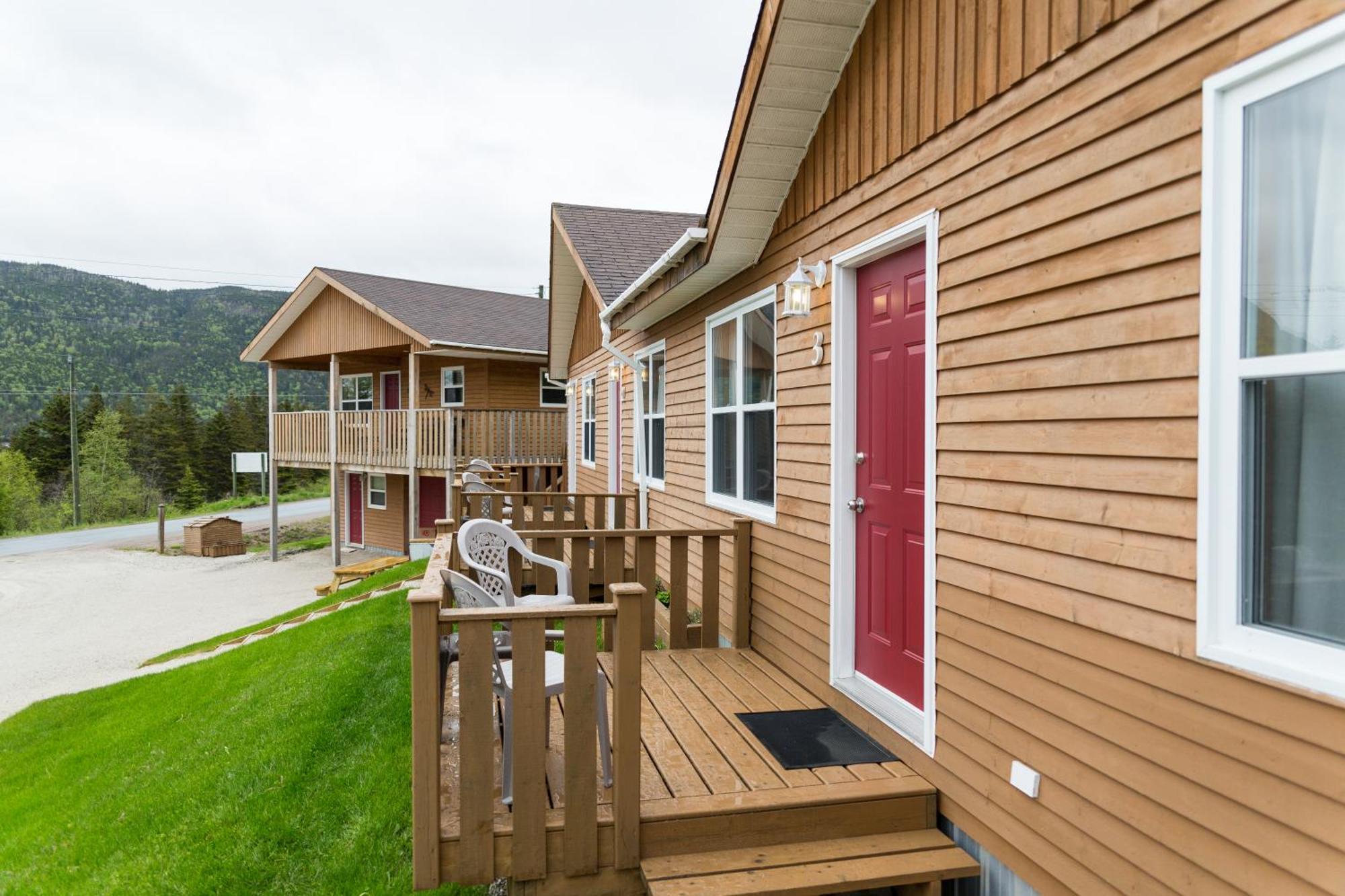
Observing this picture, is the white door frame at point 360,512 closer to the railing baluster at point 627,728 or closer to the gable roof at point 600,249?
the gable roof at point 600,249

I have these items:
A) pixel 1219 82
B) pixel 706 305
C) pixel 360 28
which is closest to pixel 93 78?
pixel 360 28

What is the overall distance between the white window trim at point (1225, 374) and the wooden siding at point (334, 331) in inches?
680

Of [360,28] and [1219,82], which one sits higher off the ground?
[360,28]

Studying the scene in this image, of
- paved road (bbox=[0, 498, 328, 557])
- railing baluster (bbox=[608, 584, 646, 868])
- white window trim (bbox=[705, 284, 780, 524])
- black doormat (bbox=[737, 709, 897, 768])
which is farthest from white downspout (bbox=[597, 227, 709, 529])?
paved road (bbox=[0, 498, 328, 557])

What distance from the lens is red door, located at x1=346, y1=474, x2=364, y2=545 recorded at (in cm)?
2295

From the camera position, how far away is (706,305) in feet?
21.2

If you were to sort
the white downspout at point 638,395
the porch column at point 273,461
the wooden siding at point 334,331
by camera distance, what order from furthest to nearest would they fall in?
the porch column at point 273,461
the wooden siding at point 334,331
the white downspout at point 638,395

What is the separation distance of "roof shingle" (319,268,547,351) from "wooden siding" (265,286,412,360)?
1.61ft

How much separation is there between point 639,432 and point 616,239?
3546 mm

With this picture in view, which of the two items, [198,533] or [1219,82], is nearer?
[1219,82]

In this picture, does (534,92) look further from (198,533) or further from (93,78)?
(198,533)

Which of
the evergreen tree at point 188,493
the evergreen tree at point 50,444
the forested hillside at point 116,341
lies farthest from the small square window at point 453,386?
the forested hillside at point 116,341

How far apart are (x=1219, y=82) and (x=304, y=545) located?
27.0 metres

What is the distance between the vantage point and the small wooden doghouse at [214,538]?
23453 mm
